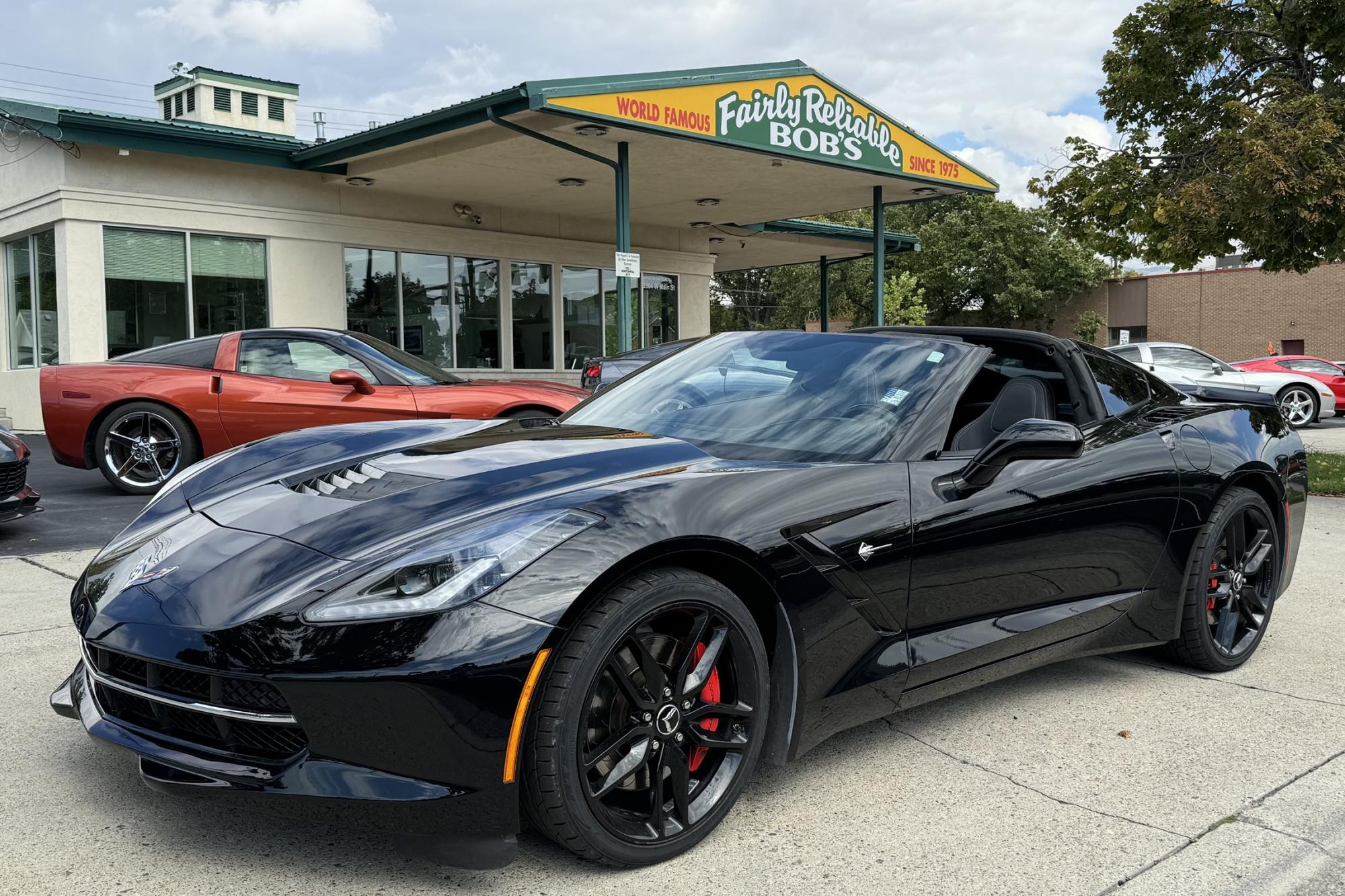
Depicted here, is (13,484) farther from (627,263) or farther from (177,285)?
(177,285)

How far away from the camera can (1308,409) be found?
2009cm

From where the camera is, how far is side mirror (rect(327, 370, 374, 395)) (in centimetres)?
787

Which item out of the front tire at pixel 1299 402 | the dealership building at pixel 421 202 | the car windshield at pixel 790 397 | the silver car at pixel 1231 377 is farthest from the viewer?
the front tire at pixel 1299 402

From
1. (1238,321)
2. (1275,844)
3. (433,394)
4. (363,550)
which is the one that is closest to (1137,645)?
(1275,844)

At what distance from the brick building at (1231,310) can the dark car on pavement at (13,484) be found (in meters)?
42.9

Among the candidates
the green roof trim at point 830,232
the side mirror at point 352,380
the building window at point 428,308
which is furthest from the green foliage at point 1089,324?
the side mirror at point 352,380

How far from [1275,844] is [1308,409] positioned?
66.8 feet

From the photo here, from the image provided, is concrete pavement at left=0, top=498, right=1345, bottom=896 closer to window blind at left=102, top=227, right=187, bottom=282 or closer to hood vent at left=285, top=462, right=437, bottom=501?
hood vent at left=285, top=462, right=437, bottom=501

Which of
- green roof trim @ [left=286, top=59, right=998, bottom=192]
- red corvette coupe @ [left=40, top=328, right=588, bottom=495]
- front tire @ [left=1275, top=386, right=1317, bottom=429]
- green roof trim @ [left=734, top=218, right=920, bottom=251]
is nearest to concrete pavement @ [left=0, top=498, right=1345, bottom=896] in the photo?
red corvette coupe @ [left=40, top=328, right=588, bottom=495]

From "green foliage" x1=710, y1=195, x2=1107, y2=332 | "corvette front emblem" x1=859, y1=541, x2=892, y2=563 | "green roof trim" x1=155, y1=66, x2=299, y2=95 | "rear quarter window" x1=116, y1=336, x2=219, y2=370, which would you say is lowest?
"corvette front emblem" x1=859, y1=541, x2=892, y2=563

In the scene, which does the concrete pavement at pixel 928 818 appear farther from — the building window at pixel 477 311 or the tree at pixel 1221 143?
the building window at pixel 477 311

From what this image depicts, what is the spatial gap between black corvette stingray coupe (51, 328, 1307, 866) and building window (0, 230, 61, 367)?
13493mm

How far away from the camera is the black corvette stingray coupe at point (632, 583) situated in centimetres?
219

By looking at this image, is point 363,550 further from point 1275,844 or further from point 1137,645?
point 1137,645
